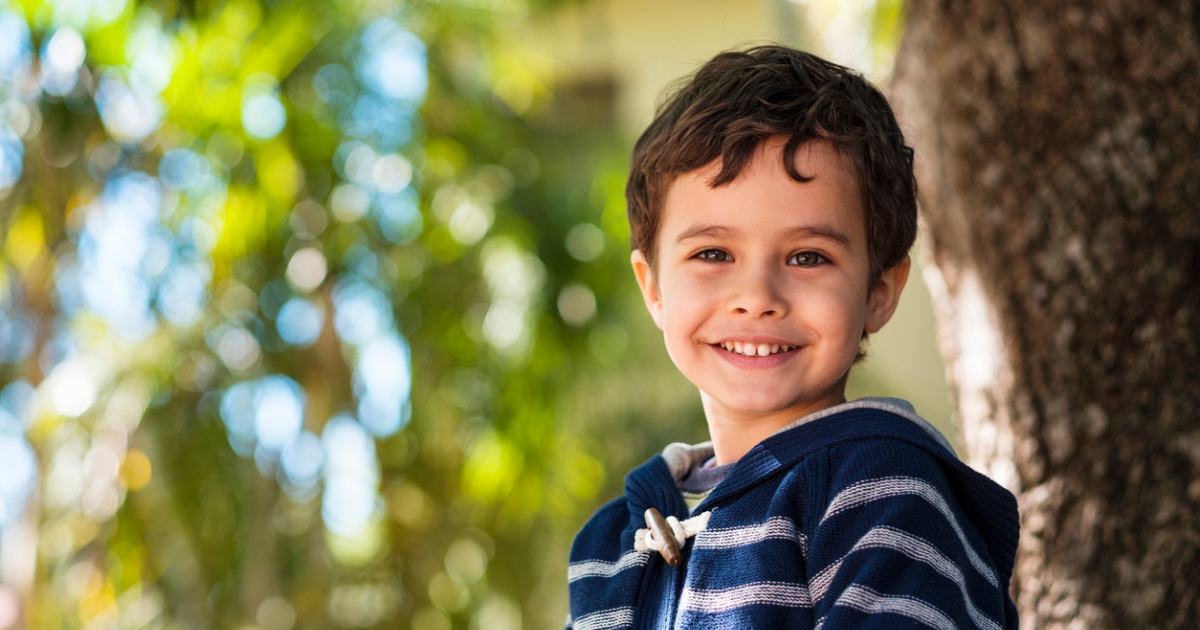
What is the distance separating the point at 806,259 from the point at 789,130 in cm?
13

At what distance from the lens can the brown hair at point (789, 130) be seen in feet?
3.12

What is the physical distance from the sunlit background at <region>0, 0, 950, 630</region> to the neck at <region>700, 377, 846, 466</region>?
2.33m

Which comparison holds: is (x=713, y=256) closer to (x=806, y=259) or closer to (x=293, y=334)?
(x=806, y=259)

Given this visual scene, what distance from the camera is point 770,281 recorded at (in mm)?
927

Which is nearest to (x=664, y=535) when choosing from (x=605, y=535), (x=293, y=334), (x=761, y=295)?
(x=605, y=535)

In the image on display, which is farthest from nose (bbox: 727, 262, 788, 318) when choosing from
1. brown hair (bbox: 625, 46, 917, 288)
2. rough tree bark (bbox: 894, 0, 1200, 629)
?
rough tree bark (bbox: 894, 0, 1200, 629)

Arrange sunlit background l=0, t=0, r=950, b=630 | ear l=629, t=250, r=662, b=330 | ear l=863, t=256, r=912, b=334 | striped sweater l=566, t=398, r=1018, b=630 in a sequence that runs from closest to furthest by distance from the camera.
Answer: striped sweater l=566, t=398, r=1018, b=630, ear l=863, t=256, r=912, b=334, ear l=629, t=250, r=662, b=330, sunlit background l=0, t=0, r=950, b=630

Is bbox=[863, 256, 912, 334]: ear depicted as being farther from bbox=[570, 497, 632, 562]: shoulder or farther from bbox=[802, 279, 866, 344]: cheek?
bbox=[570, 497, 632, 562]: shoulder

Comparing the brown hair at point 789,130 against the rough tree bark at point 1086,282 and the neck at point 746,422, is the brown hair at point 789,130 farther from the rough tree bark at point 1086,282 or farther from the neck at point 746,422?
the rough tree bark at point 1086,282

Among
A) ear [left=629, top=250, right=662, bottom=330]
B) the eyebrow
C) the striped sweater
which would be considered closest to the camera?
the striped sweater

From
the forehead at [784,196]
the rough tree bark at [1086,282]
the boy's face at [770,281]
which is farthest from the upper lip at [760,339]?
the rough tree bark at [1086,282]

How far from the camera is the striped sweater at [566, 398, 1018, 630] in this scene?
30.8 inches

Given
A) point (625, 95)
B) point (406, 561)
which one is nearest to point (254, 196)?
point (406, 561)

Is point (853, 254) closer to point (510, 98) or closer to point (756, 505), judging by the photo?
point (756, 505)
